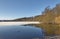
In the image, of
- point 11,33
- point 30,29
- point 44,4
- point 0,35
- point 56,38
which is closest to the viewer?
point 56,38

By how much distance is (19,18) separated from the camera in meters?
2.15

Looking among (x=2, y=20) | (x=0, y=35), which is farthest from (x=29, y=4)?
(x=0, y=35)

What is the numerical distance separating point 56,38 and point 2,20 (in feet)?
3.22

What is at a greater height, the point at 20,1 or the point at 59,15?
the point at 20,1

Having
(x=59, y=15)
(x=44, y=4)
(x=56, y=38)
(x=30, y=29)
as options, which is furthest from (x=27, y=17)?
(x=30, y=29)

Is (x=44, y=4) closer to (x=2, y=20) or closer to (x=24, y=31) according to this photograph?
(x=2, y=20)

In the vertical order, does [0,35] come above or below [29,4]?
below

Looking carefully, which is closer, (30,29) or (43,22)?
(43,22)

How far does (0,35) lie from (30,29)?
866 mm

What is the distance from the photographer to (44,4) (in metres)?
2.24

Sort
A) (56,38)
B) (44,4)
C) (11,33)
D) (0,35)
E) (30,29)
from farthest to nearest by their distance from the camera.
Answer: (30,29) < (11,33) < (0,35) < (44,4) < (56,38)

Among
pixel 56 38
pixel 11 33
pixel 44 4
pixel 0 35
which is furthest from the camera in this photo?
pixel 11 33

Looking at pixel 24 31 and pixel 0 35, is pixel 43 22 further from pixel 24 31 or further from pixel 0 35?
pixel 0 35

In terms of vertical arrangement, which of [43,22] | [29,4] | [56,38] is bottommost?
[56,38]
